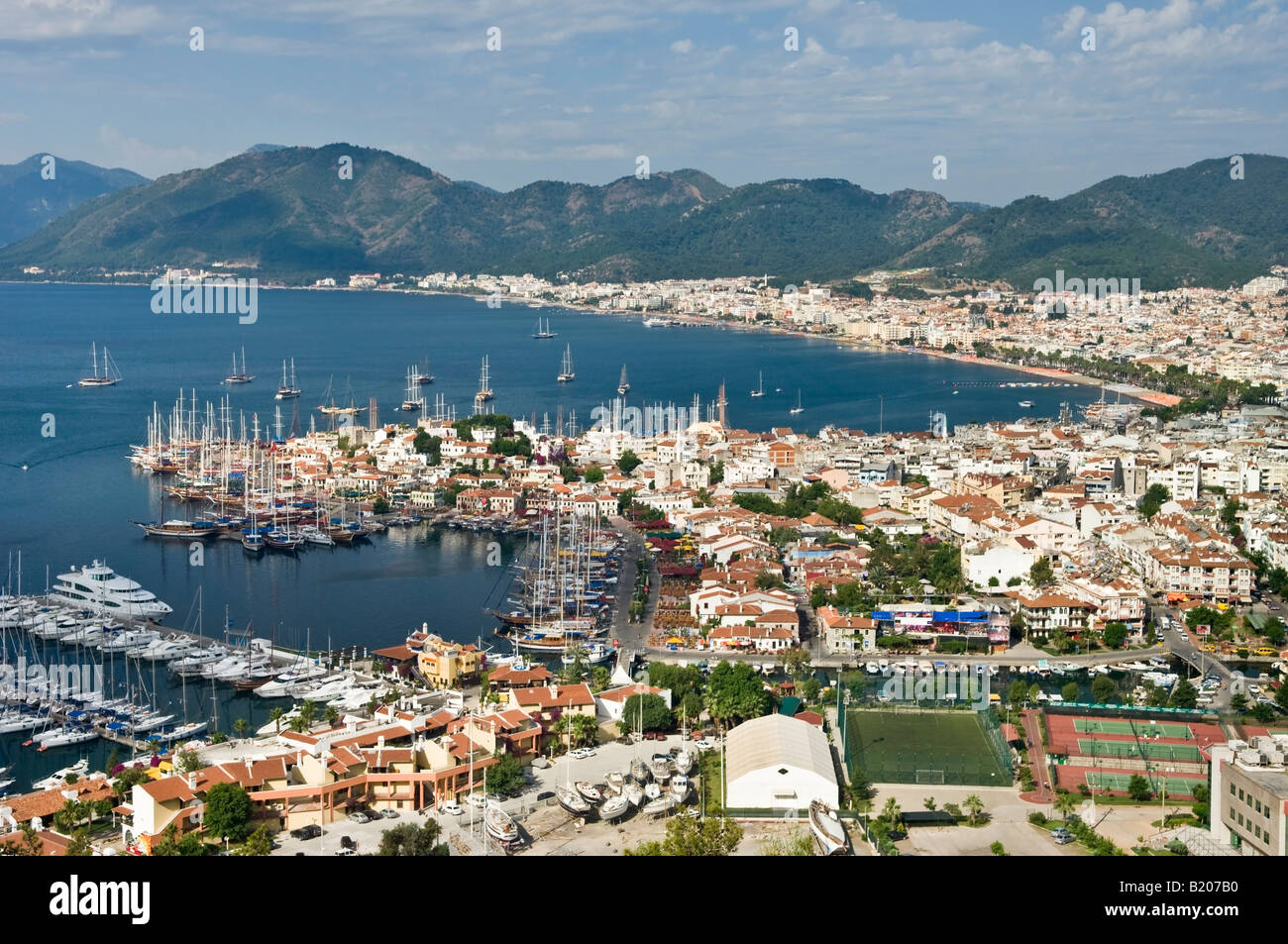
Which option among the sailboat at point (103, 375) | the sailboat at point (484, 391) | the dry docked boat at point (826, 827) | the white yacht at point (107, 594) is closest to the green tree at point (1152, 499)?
the dry docked boat at point (826, 827)

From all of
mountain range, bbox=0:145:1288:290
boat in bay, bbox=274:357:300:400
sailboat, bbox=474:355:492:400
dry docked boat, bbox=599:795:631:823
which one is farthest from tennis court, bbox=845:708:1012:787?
mountain range, bbox=0:145:1288:290

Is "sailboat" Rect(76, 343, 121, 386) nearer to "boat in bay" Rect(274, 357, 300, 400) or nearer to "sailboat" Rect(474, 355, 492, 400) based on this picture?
"boat in bay" Rect(274, 357, 300, 400)

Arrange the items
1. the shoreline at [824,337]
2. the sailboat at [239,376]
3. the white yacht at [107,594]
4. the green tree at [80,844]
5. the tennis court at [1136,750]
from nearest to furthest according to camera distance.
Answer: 1. the green tree at [80,844]
2. the tennis court at [1136,750]
3. the white yacht at [107,594]
4. the shoreline at [824,337]
5. the sailboat at [239,376]

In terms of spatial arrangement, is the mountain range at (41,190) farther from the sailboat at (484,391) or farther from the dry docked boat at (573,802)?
the dry docked boat at (573,802)
